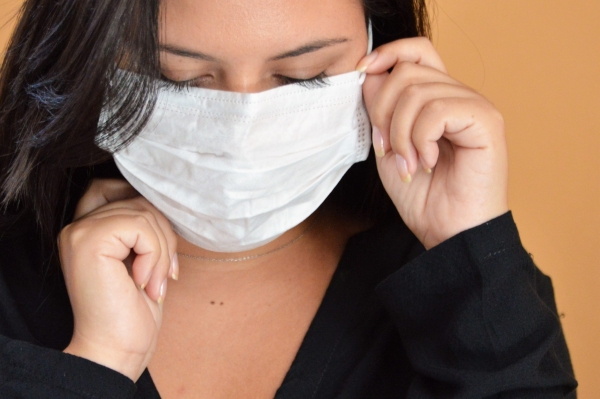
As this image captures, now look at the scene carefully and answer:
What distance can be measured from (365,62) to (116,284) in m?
0.51

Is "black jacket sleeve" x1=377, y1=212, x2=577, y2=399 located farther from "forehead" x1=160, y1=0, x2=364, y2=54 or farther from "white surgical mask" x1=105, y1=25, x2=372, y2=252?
"forehead" x1=160, y1=0, x2=364, y2=54

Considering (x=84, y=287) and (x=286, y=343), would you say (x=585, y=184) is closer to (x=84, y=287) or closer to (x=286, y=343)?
(x=286, y=343)

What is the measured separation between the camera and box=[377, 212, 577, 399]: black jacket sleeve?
105 cm

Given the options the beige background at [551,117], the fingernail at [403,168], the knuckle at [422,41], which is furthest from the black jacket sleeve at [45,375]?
the beige background at [551,117]

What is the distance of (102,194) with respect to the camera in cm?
123

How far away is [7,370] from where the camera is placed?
1004 mm

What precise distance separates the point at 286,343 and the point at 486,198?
1.35ft

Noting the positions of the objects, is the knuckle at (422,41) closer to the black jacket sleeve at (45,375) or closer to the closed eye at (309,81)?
the closed eye at (309,81)

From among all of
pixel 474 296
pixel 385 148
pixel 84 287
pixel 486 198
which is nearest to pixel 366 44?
pixel 385 148

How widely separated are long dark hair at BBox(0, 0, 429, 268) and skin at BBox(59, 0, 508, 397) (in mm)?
51

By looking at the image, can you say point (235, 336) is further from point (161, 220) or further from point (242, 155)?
point (242, 155)

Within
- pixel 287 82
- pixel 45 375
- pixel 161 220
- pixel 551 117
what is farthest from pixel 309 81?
pixel 551 117

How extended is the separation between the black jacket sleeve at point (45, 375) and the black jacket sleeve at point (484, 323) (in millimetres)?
472

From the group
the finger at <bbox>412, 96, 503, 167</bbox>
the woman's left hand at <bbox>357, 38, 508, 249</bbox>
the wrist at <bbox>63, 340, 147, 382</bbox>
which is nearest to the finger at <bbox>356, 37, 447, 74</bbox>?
the woman's left hand at <bbox>357, 38, 508, 249</bbox>
